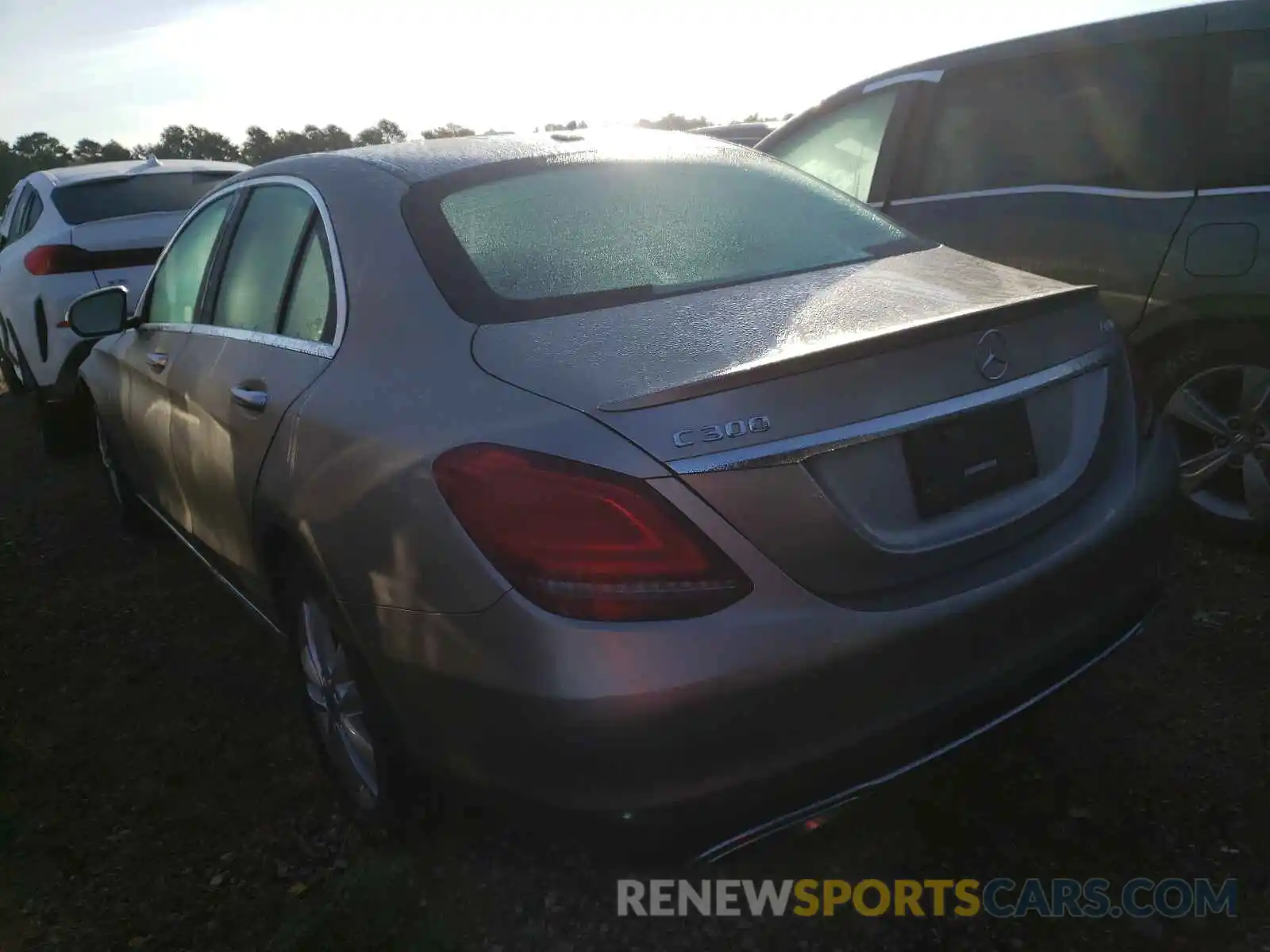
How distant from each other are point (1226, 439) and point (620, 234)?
239cm

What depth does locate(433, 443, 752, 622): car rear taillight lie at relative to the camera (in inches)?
65.7

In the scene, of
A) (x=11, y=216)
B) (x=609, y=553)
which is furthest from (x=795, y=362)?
(x=11, y=216)

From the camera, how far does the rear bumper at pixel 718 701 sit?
1.66 metres

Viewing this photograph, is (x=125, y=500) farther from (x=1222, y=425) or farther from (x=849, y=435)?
(x=1222, y=425)

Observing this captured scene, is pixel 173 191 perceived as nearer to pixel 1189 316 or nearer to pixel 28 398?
pixel 28 398

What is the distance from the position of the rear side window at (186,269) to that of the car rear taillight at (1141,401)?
2.70 meters

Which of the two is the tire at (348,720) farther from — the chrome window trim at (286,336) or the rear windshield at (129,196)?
the rear windshield at (129,196)

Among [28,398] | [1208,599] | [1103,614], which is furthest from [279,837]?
[28,398]

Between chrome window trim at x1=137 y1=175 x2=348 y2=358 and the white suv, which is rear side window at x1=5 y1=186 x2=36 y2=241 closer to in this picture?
the white suv

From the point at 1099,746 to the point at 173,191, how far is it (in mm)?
6164

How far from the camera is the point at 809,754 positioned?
5.72 ft

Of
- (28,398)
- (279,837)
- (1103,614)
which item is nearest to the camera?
(1103,614)

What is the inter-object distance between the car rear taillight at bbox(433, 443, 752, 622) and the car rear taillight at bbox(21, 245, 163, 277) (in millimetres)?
5057

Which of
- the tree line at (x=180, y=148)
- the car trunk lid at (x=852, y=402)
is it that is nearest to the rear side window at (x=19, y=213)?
the car trunk lid at (x=852, y=402)
